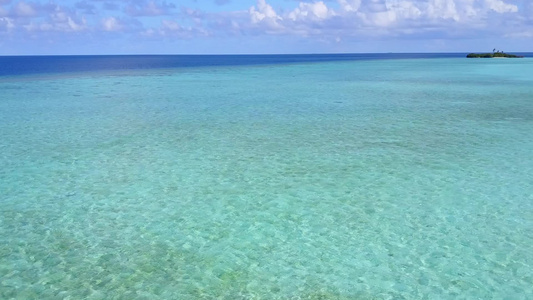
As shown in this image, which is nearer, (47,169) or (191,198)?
(191,198)

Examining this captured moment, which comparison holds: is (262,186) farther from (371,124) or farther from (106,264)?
(371,124)

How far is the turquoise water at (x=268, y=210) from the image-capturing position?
783cm

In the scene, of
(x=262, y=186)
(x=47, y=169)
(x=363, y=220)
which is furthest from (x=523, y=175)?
(x=47, y=169)

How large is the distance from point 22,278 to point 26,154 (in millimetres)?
9478

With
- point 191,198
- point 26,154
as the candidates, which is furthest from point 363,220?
point 26,154

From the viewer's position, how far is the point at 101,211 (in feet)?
35.4

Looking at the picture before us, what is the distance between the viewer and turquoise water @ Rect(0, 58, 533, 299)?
7.83 metres

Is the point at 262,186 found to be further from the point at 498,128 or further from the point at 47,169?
the point at 498,128

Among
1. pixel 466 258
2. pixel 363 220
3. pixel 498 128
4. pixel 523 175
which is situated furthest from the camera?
pixel 498 128

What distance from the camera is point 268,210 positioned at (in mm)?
10984

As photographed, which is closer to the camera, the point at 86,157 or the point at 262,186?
the point at 262,186

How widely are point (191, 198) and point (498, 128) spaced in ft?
46.6

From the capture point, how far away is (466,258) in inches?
337

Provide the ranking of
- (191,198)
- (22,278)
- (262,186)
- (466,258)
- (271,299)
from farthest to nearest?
(262,186), (191,198), (466,258), (22,278), (271,299)
